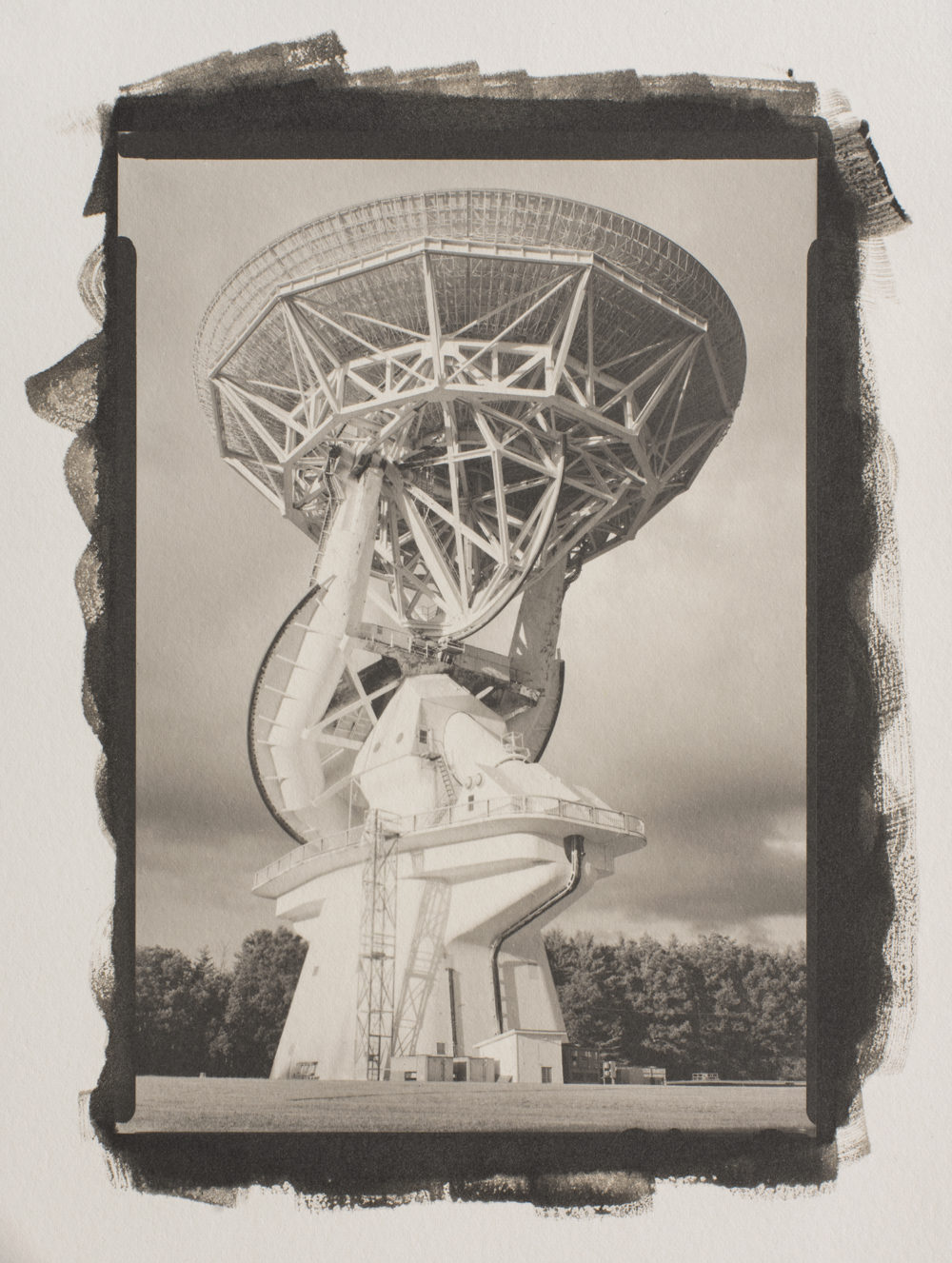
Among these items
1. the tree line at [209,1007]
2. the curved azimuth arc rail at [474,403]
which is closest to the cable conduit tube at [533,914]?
the curved azimuth arc rail at [474,403]

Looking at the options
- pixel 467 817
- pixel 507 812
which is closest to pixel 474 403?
pixel 507 812

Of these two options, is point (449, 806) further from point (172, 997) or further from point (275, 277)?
point (172, 997)

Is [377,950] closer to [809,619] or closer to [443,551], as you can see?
[443,551]

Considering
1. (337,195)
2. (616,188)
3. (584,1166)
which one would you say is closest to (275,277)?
(337,195)

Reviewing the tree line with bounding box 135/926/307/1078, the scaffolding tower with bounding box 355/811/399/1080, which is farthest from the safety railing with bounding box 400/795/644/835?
the tree line with bounding box 135/926/307/1078

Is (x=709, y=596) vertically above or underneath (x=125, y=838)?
above

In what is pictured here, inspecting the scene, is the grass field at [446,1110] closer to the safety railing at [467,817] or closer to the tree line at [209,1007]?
the tree line at [209,1007]

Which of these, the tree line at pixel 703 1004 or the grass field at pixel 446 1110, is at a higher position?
the tree line at pixel 703 1004
